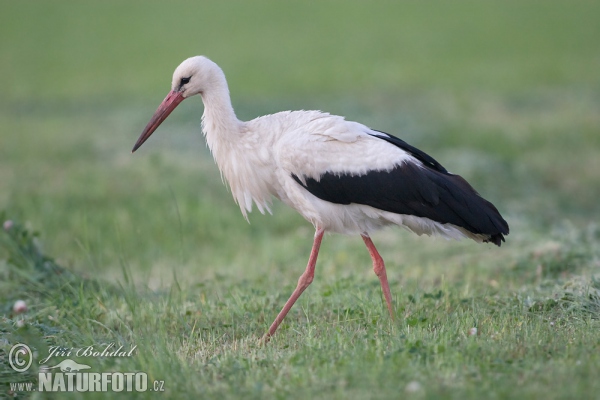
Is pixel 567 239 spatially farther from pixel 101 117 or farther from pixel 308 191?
pixel 101 117

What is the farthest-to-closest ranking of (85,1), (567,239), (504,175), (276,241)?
1. (85,1)
2. (504,175)
3. (276,241)
4. (567,239)

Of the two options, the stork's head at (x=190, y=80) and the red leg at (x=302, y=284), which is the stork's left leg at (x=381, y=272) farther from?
the stork's head at (x=190, y=80)

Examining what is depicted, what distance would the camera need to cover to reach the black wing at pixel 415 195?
18.7ft

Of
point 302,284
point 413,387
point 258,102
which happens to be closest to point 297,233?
point 302,284

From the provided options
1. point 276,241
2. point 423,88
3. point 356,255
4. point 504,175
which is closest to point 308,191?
point 356,255

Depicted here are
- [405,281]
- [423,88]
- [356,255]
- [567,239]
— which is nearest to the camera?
[405,281]

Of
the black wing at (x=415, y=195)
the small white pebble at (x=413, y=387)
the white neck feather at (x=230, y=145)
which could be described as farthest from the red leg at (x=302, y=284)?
the small white pebble at (x=413, y=387)

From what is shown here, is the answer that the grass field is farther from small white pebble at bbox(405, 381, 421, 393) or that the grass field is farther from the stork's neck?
the stork's neck

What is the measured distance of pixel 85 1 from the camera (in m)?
35.0

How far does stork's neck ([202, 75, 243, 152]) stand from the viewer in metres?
6.08

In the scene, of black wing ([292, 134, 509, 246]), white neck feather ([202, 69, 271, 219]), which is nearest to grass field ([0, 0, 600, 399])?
white neck feather ([202, 69, 271, 219])

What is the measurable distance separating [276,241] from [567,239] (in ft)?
10.9

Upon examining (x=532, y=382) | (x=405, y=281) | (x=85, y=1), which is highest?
Answer: (x=85, y=1)

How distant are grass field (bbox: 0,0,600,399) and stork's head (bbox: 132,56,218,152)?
2.10ft
